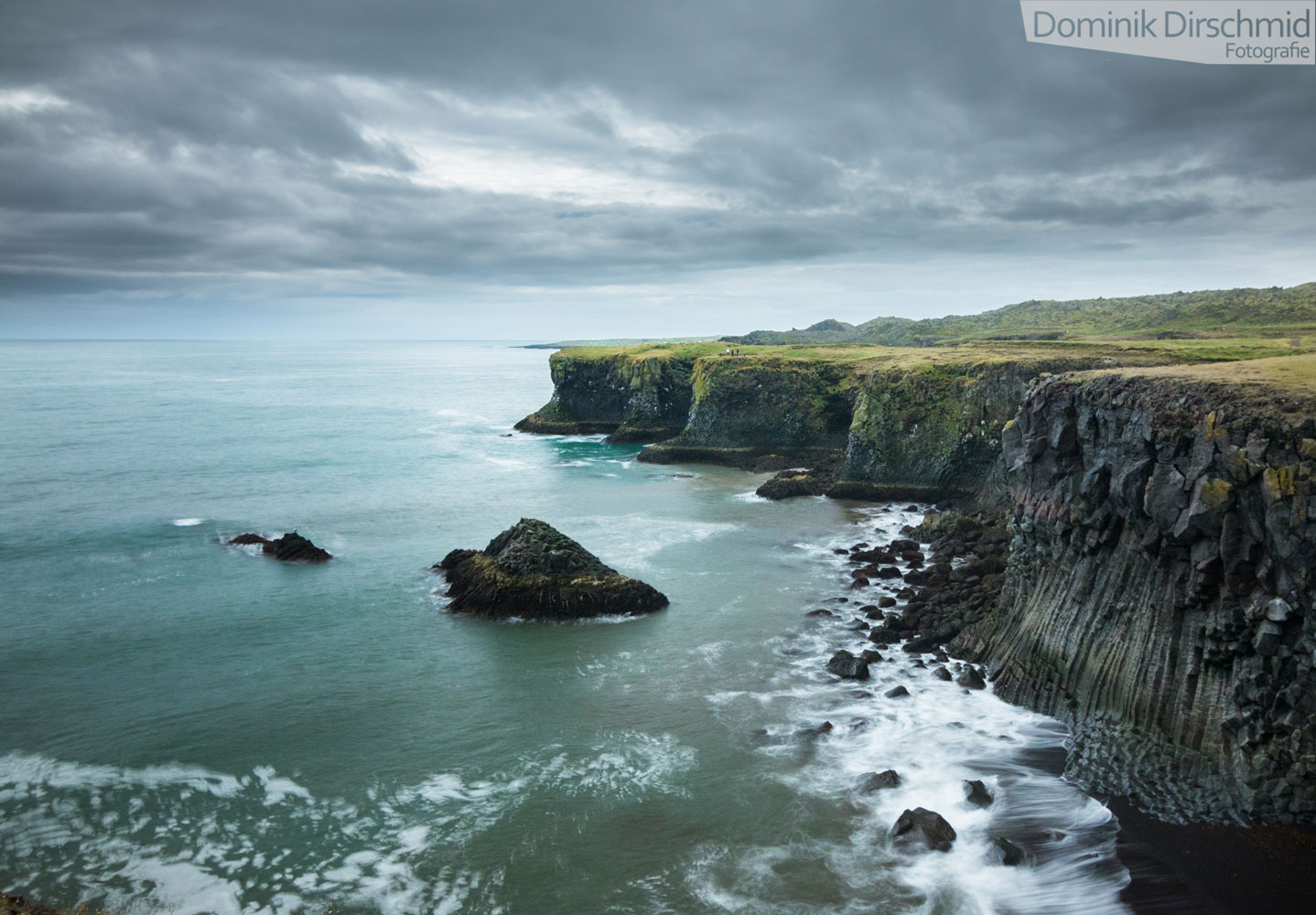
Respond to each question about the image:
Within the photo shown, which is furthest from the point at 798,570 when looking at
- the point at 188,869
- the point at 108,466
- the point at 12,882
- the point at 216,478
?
the point at 108,466

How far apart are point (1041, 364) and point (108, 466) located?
2818 inches

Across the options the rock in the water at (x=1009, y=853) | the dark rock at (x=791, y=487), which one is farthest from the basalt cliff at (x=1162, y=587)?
the dark rock at (x=791, y=487)

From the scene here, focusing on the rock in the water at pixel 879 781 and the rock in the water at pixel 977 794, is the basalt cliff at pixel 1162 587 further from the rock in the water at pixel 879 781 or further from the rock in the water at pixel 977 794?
the rock in the water at pixel 879 781

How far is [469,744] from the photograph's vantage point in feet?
76.5

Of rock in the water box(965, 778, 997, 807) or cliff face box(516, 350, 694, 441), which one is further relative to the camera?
cliff face box(516, 350, 694, 441)

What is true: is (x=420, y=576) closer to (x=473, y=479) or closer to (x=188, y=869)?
(x=188, y=869)

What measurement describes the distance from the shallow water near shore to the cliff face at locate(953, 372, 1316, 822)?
200 centimetres

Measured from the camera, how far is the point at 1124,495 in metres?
22.5

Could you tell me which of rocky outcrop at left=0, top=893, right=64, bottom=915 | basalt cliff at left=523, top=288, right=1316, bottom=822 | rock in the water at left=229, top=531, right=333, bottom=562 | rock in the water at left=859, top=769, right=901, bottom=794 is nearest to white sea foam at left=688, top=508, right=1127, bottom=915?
rock in the water at left=859, top=769, right=901, bottom=794

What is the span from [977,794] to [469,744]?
14.0 m

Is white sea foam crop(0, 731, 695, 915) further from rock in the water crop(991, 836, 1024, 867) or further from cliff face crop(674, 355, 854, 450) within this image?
cliff face crop(674, 355, 854, 450)

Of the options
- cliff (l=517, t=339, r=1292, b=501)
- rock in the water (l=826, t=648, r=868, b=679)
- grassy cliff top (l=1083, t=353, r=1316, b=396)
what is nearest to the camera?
grassy cliff top (l=1083, t=353, r=1316, b=396)

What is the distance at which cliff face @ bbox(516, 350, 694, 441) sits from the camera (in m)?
87.8

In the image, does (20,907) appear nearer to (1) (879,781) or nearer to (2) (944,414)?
(1) (879,781)
